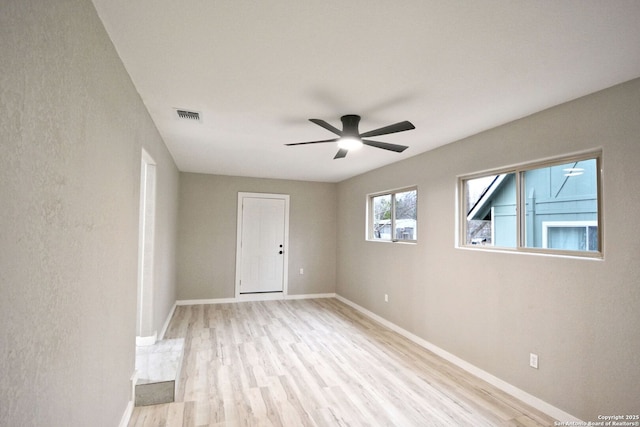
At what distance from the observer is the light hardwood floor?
8.00ft

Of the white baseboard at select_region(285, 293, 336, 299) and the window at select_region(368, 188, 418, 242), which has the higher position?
the window at select_region(368, 188, 418, 242)

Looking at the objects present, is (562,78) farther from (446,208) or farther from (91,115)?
(91,115)

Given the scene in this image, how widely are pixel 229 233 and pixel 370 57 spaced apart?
4.90 metres

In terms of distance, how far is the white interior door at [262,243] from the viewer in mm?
6320

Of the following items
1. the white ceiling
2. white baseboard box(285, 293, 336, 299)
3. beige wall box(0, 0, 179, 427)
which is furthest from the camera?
white baseboard box(285, 293, 336, 299)

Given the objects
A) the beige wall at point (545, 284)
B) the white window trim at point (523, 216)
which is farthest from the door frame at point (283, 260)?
the white window trim at point (523, 216)

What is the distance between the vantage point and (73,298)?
4.50ft

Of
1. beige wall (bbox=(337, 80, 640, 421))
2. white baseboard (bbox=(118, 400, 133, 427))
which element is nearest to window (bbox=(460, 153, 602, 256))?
beige wall (bbox=(337, 80, 640, 421))

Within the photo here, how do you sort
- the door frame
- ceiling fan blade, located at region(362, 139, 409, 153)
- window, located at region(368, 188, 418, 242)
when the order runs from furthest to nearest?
the door frame, window, located at region(368, 188, 418, 242), ceiling fan blade, located at region(362, 139, 409, 153)

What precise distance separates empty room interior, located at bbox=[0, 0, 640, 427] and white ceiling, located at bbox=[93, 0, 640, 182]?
2 centimetres

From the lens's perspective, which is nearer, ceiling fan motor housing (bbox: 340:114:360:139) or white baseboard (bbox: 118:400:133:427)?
white baseboard (bbox: 118:400:133:427)

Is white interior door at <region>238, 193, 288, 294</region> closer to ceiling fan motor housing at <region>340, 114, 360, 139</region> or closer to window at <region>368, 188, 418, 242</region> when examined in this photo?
window at <region>368, 188, 418, 242</region>

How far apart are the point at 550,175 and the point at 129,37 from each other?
3154 mm

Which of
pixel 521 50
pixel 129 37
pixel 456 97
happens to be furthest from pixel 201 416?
pixel 521 50
